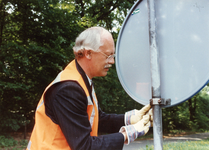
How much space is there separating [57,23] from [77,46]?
24.7 ft

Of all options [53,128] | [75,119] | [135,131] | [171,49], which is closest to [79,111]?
[75,119]

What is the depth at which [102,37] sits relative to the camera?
4.86 feet

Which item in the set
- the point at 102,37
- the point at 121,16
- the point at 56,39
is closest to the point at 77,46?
the point at 102,37

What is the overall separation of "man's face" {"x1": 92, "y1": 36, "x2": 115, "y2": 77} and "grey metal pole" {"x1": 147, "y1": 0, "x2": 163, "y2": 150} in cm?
37

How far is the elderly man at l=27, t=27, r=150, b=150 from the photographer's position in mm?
1216

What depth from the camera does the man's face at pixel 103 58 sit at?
58.7 inches

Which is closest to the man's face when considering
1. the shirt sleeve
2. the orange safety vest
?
the orange safety vest

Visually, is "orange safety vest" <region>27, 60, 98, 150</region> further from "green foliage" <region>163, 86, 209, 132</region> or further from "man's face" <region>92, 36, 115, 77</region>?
"green foliage" <region>163, 86, 209, 132</region>

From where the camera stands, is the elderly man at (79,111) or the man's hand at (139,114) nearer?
the elderly man at (79,111)

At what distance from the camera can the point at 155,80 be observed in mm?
1188

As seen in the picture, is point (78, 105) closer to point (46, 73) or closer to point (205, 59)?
point (205, 59)

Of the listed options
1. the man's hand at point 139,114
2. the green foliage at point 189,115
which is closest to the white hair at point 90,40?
the man's hand at point 139,114

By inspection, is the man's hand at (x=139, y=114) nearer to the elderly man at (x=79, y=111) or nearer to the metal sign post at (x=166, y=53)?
the elderly man at (x=79, y=111)

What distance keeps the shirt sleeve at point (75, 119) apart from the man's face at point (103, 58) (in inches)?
10.7
